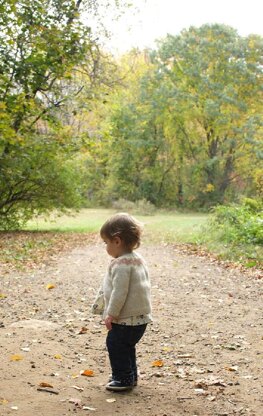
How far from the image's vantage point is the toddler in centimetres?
411

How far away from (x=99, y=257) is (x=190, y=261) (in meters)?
2.46

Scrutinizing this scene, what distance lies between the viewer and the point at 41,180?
62.6ft

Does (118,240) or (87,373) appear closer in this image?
(118,240)

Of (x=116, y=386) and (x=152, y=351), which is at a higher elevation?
(x=116, y=386)

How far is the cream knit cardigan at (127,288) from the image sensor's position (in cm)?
410

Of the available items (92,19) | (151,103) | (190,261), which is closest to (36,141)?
(92,19)

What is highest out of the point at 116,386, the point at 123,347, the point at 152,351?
the point at 123,347

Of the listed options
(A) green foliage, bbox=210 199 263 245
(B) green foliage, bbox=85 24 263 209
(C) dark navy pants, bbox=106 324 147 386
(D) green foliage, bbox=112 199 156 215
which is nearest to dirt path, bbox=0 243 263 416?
(C) dark navy pants, bbox=106 324 147 386

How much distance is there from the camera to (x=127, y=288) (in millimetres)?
4113

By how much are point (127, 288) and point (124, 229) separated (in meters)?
0.46

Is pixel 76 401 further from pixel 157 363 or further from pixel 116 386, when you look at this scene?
pixel 157 363

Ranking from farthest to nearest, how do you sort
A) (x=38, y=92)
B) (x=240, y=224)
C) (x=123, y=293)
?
(x=38, y=92), (x=240, y=224), (x=123, y=293)

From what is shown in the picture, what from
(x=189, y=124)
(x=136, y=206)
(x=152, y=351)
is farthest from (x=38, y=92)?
(x=189, y=124)

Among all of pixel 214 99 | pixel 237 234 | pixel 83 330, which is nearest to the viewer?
pixel 83 330
